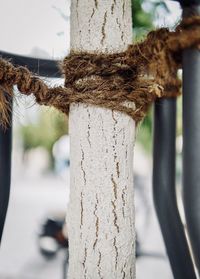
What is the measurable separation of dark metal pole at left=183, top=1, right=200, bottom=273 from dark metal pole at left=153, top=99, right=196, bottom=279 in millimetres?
64

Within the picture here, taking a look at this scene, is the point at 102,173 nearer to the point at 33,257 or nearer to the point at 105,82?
the point at 105,82

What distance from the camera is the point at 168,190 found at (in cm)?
36


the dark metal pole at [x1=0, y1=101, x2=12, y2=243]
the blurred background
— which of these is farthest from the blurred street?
the dark metal pole at [x1=0, y1=101, x2=12, y2=243]

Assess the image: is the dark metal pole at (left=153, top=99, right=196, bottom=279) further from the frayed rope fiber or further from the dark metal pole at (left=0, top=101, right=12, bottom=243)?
the dark metal pole at (left=0, top=101, right=12, bottom=243)

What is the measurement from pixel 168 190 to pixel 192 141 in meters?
0.09

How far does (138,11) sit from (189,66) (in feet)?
2.00

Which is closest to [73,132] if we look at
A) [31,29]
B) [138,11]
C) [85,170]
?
[85,170]

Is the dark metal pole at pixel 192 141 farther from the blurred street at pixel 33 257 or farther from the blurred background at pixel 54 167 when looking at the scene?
the blurred street at pixel 33 257

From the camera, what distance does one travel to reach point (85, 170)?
375mm

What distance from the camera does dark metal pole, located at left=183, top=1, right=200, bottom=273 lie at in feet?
0.90

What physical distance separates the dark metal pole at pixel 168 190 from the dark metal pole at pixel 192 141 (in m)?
0.06

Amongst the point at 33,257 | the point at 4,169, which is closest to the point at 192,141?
the point at 4,169

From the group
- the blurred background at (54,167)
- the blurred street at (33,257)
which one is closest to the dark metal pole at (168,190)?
the blurred background at (54,167)

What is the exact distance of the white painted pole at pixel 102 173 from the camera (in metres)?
0.37
